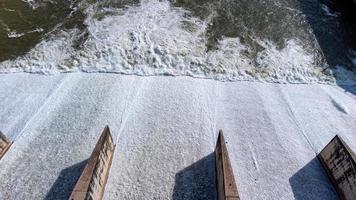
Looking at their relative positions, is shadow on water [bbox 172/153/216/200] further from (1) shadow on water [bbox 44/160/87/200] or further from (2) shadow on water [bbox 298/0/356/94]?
(2) shadow on water [bbox 298/0/356/94]

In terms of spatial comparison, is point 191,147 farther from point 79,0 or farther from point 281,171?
point 79,0

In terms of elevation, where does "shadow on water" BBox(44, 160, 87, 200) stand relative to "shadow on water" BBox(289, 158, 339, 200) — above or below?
below

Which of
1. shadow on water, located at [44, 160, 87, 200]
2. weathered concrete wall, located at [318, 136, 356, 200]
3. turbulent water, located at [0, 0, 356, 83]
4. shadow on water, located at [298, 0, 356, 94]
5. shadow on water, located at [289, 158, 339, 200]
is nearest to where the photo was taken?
weathered concrete wall, located at [318, 136, 356, 200]

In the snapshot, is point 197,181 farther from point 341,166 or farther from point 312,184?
point 341,166

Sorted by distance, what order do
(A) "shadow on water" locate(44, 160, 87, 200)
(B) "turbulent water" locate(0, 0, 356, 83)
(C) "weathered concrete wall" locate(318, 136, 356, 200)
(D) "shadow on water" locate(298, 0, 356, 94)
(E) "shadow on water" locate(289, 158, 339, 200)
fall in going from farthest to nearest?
1. (D) "shadow on water" locate(298, 0, 356, 94)
2. (B) "turbulent water" locate(0, 0, 356, 83)
3. (E) "shadow on water" locate(289, 158, 339, 200)
4. (A) "shadow on water" locate(44, 160, 87, 200)
5. (C) "weathered concrete wall" locate(318, 136, 356, 200)

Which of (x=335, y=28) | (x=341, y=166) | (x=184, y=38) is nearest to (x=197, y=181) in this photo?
(x=341, y=166)

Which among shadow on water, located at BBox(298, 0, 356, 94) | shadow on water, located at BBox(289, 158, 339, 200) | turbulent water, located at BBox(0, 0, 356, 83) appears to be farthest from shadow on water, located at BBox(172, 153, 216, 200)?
shadow on water, located at BBox(298, 0, 356, 94)
